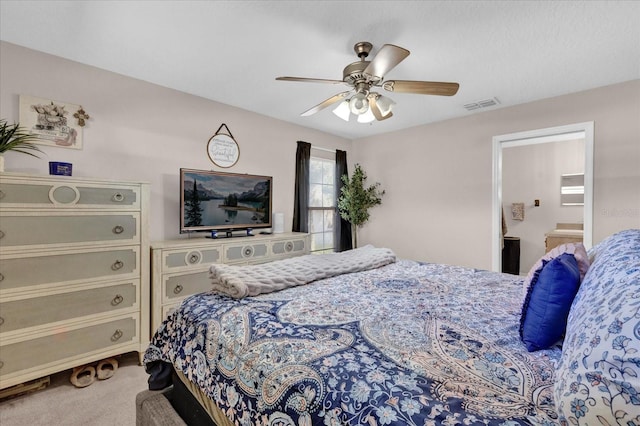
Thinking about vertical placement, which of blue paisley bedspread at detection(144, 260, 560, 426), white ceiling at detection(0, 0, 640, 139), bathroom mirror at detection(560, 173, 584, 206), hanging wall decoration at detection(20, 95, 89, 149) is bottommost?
blue paisley bedspread at detection(144, 260, 560, 426)

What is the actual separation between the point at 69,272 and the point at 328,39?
2.50m

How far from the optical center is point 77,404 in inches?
75.0

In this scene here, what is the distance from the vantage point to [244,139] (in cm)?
372

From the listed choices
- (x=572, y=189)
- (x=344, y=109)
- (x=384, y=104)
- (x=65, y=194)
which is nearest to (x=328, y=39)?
(x=344, y=109)

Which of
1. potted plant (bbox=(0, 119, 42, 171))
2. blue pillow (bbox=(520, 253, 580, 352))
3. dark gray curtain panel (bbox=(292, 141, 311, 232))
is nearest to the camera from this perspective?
blue pillow (bbox=(520, 253, 580, 352))

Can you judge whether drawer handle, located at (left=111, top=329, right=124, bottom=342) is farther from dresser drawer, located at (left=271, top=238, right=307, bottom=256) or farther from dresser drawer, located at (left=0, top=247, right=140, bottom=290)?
dresser drawer, located at (left=271, top=238, right=307, bottom=256)

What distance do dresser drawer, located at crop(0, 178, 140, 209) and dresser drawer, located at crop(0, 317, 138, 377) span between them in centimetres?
90

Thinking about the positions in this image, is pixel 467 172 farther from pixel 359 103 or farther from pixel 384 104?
pixel 359 103

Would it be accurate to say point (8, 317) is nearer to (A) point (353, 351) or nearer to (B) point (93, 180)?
(B) point (93, 180)

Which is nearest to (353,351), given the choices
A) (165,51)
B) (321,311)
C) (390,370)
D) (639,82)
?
(390,370)

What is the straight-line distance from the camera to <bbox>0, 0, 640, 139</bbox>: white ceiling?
1832mm

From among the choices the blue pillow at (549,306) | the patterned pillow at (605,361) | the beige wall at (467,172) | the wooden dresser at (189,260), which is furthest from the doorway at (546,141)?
the patterned pillow at (605,361)

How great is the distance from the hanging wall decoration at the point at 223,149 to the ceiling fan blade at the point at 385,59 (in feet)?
6.90

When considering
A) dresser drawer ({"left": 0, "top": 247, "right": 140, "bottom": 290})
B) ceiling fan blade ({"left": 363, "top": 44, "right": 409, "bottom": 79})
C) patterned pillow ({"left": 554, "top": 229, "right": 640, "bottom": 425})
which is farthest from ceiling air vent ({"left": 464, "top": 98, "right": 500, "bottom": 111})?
dresser drawer ({"left": 0, "top": 247, "right": 140, "bottom": 290})
